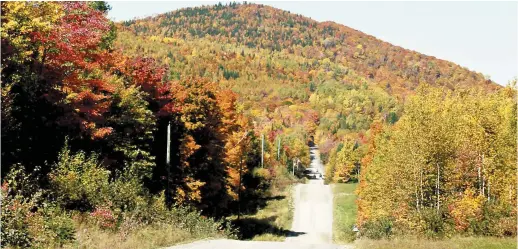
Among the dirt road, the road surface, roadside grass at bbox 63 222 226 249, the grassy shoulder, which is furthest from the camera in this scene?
the dirt road

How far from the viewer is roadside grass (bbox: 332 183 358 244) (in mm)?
53531

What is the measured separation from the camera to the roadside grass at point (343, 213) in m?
53.5

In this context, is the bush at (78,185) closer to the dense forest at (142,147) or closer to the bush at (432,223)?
the dense forest at (142,147)

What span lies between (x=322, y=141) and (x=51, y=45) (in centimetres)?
17748

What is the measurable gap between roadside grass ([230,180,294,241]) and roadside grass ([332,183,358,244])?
19.5 ft

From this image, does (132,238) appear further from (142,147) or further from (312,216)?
(312,216)

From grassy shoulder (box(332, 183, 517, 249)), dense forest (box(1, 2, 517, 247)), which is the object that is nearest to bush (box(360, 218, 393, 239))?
dense forest (box(1, 2, 517, 247))

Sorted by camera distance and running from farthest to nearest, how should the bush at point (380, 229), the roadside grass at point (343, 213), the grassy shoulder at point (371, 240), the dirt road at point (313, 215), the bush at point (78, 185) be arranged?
the dirt road at point (313, 215) < the roadside grass at point (343, 213) < the bush at point (380, 229) < the grassy shoulder at point (371, 240) < the bush at point (78, 185)

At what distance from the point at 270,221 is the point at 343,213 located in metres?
16.8

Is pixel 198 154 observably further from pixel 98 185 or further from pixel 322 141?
pixel 322 141

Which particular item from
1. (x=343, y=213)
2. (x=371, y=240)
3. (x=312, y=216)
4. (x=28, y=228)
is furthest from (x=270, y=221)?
(x=28, y=228)

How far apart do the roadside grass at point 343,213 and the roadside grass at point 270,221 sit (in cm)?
594

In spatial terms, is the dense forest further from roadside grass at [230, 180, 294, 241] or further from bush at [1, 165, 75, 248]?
roadside grass at [230, 180, 294, 241]

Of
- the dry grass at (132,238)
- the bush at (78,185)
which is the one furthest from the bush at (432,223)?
the bush at (78,185)
